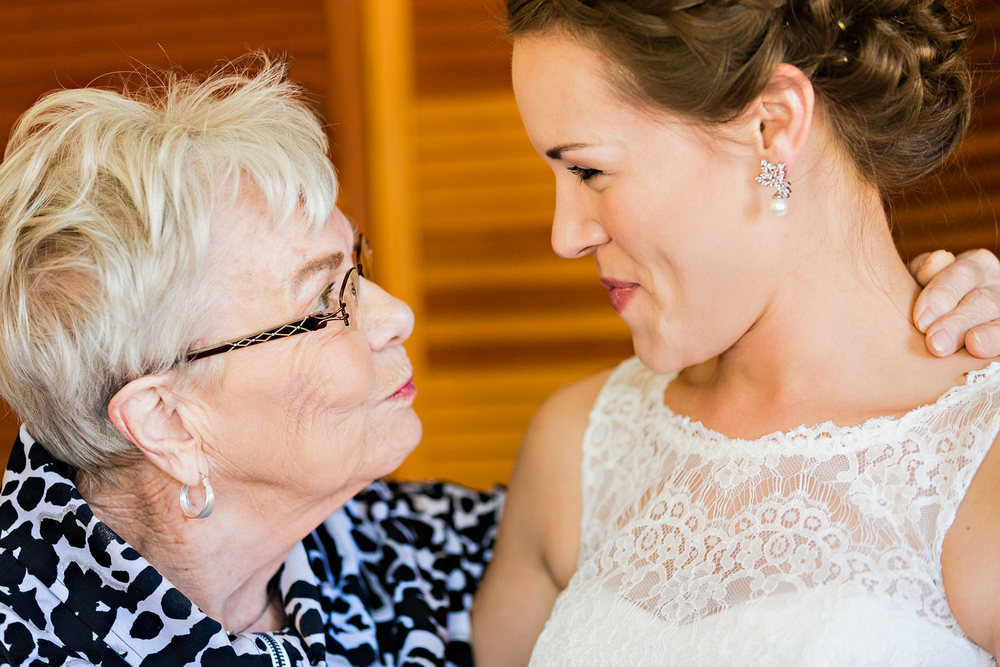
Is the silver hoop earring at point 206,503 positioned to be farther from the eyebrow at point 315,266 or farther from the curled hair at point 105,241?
the eyebrow at point 315,266

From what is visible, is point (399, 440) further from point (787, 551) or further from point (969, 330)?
point (969, 330)

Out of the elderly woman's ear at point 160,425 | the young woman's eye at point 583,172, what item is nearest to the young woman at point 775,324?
the young woman's eye at point 583,172

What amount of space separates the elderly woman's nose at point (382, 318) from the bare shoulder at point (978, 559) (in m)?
0.81

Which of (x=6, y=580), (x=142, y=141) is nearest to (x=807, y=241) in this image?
(x=142, y=141)

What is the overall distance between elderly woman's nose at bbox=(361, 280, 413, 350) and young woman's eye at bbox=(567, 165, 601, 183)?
1.18ft

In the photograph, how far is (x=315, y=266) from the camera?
4.75 ft

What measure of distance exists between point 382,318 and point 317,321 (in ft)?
0.44

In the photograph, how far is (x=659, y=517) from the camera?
1477 mm

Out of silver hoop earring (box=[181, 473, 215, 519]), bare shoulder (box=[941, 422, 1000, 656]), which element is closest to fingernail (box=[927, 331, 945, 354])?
bare shoulder (box=[941, 422, 1000, 656])

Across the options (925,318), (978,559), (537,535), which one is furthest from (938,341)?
(537,535)

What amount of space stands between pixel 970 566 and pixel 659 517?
43cm

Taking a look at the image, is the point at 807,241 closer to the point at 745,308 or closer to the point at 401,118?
the point at 745,308

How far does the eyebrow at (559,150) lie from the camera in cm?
135

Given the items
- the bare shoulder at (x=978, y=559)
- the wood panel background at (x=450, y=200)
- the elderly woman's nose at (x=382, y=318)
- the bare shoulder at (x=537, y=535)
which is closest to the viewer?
the bare shoulder at (x=978, y=559)
